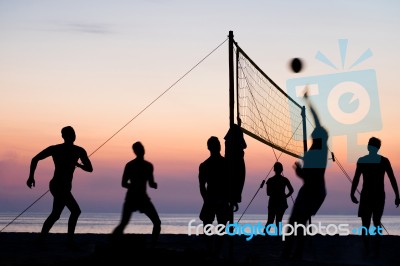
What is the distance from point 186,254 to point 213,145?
7.42ft

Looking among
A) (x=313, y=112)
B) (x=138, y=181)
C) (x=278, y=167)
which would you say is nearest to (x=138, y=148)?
(x=138, y=181)

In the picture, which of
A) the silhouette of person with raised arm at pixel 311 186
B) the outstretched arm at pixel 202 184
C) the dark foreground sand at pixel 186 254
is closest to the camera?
the dark foreground sand at pixel 186 254

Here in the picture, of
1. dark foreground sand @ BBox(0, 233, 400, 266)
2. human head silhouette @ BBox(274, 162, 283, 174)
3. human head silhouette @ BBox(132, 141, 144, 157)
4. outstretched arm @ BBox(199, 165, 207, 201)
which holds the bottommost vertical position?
dark foreground sand @ BBox(0, 233, 400, 266)

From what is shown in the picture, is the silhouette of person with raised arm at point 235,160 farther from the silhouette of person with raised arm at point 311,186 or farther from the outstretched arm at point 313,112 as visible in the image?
the outstretched arm at point 313,112

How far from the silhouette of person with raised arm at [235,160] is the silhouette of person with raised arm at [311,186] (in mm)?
737

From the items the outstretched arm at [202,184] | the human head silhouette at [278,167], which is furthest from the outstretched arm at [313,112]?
the human head silhouette at [278,167]

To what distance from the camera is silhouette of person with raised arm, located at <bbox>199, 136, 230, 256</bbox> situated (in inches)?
329

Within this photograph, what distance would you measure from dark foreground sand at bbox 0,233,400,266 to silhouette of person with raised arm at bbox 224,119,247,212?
2.16 ft

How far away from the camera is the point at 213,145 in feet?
27.3

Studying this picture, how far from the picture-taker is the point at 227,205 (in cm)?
841

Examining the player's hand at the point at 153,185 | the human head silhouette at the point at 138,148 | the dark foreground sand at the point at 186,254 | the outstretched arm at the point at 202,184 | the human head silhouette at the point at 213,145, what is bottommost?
the dark foreground sand at the point at 186,254

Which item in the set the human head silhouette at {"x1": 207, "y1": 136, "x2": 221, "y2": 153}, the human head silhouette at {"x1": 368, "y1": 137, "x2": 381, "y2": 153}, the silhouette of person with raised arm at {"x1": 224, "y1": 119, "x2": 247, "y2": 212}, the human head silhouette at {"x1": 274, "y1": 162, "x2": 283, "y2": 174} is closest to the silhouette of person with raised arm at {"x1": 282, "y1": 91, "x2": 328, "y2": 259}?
the silhouette of person with raised arm at {"x1": 224, "y1": 119, "x2": 247, "y2": 212}

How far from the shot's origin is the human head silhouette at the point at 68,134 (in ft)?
28.0

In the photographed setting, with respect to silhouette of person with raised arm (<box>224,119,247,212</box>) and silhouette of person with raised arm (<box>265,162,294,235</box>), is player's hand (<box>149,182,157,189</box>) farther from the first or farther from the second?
silhouette of person with raised arm (<box>265,162,294,235</box>)
